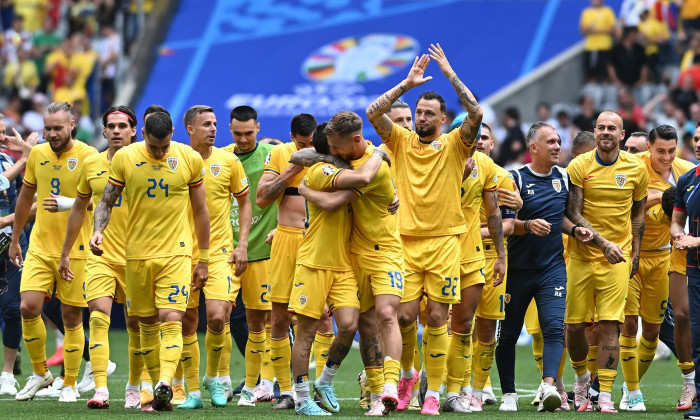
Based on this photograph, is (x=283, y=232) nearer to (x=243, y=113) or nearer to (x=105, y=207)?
(x=243, y=113)

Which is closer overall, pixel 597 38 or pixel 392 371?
pixel 392 371

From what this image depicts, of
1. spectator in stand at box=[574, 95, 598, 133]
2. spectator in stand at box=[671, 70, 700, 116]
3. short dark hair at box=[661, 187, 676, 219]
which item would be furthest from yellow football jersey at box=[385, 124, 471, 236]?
spectator in stand at box=[671, 70, 700, 116]

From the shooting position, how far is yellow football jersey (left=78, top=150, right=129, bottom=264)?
1073 centimetres

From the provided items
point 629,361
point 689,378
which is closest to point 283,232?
point 629,361

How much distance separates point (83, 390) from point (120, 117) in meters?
3.24

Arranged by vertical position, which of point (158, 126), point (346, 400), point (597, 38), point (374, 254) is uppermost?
point (597, 38)

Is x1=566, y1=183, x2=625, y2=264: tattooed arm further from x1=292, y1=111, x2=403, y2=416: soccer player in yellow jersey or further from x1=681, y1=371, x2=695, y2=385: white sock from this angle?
x1=292, y1=111, x2=403, y2=416: soccer player in yellow jersey

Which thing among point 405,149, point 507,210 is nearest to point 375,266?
point 405,149

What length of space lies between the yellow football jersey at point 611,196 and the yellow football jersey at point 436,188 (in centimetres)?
149

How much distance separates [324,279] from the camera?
1001cm

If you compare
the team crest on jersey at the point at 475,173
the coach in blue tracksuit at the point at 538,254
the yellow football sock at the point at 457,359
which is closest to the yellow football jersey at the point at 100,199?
the yellow football sock at the point at 457,359

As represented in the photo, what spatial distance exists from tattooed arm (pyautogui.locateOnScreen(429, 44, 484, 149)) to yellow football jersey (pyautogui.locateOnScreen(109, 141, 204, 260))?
8.04 feet

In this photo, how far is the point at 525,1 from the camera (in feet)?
89.7

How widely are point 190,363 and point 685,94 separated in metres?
13.6
